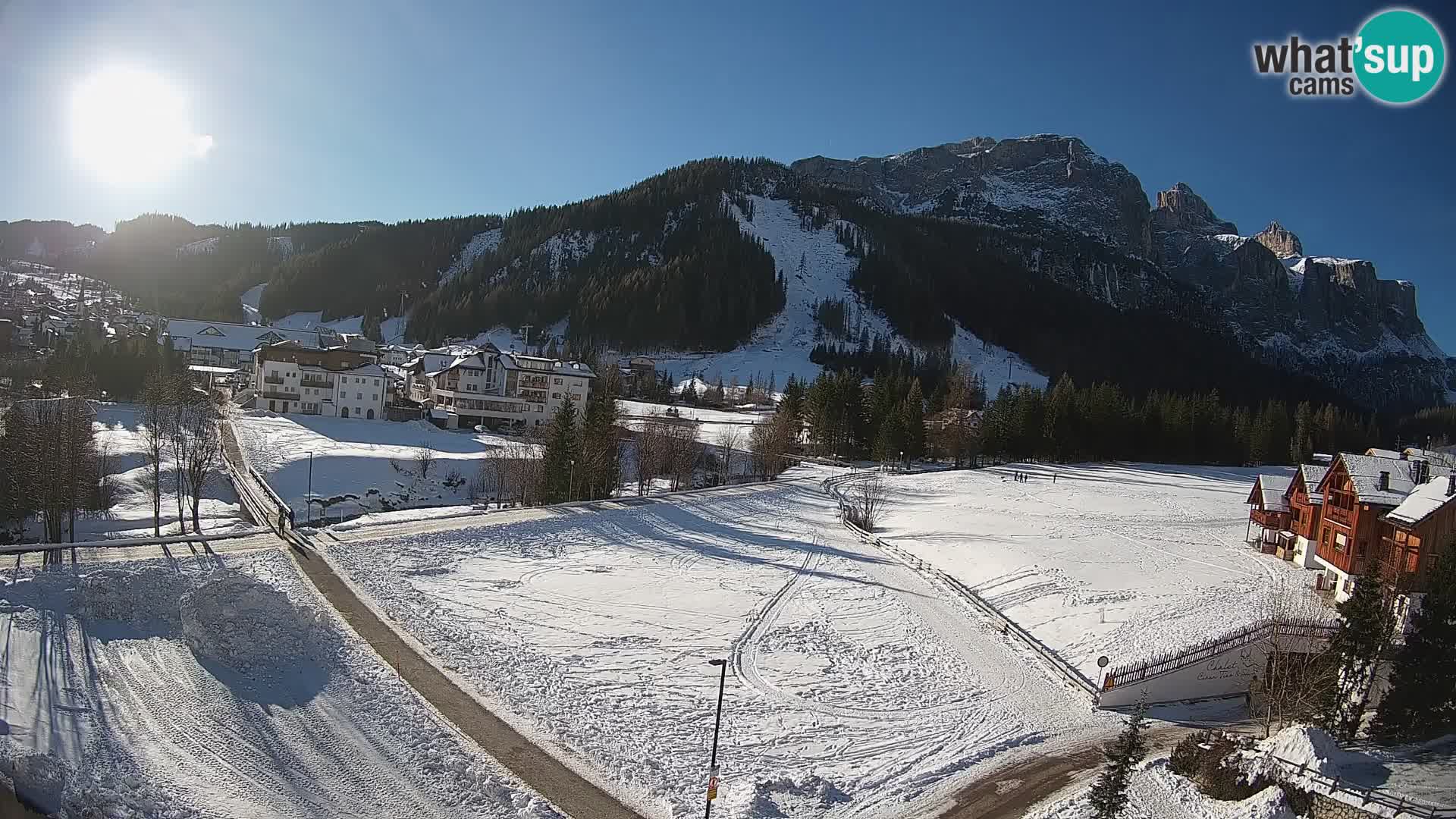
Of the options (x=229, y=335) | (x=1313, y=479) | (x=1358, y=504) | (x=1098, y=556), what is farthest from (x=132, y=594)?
(x=229, y=335)

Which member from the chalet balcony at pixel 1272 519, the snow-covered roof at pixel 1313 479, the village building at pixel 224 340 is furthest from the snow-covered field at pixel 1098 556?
the village building at pixel 224 340

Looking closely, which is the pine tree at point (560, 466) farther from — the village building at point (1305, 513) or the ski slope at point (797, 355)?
the ski slope at point (797, 355)

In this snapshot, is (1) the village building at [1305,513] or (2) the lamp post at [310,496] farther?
(2) the lamp post at [310,496]

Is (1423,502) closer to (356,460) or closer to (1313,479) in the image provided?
(1313,479)

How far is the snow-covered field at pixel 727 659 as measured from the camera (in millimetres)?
18125

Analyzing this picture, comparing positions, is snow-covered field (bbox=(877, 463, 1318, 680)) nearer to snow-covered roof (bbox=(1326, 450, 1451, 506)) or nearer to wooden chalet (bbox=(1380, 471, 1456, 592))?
wooden chalet (bbox=(1380, 471, 1456, 592))

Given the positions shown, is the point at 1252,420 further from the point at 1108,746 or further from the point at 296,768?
the point at 296,768

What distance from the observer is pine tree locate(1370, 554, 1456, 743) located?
19.8 meters

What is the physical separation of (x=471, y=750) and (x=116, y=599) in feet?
43.0

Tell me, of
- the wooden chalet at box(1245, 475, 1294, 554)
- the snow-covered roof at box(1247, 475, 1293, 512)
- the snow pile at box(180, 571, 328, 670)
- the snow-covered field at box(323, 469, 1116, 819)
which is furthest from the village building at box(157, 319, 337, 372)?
the wooden chalet at box(1245, 475, 1294, 554)

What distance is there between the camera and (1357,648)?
20.7 meters

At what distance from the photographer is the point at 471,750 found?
17.5 m

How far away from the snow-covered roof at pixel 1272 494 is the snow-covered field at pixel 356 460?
156ft

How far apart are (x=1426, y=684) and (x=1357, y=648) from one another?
5.14ft
